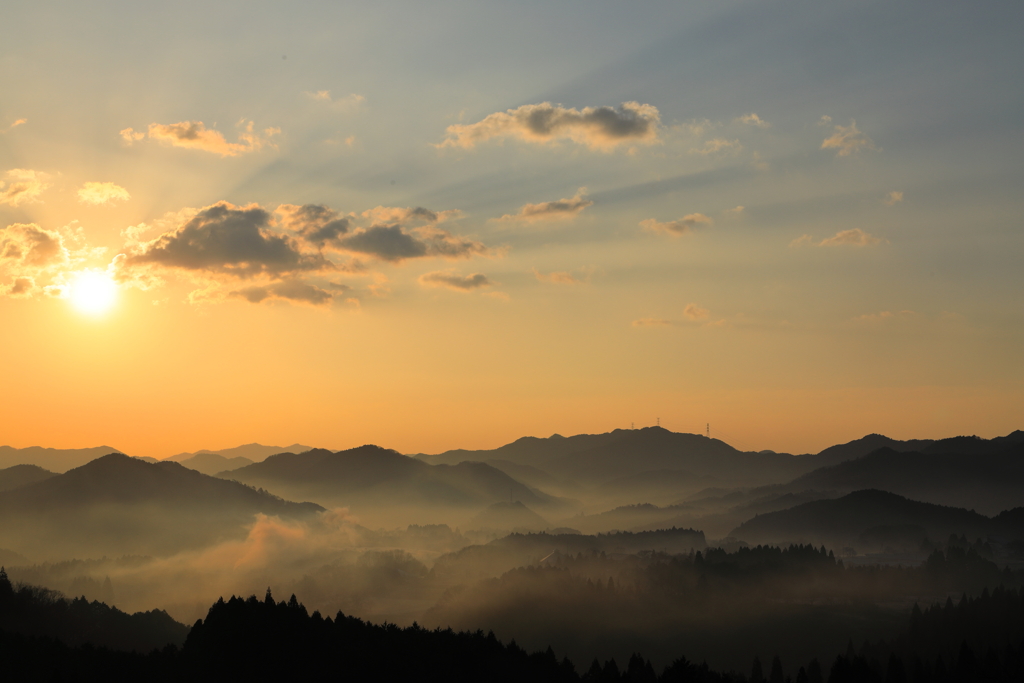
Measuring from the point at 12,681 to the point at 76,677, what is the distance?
1012 inches

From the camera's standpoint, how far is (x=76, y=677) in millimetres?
187250

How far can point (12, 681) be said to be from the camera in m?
199
